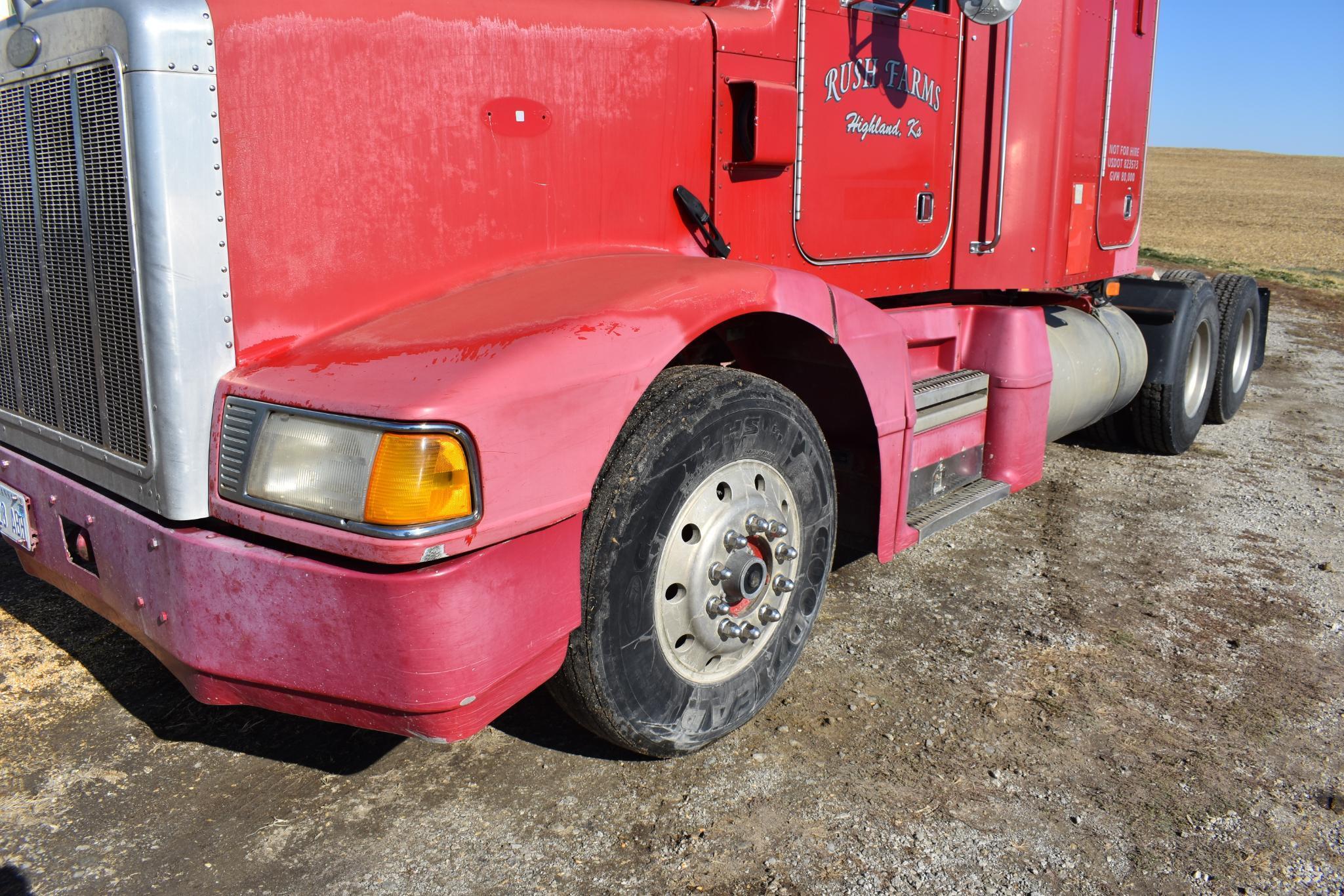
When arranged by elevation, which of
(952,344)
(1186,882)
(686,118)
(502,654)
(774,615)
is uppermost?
(686,118)

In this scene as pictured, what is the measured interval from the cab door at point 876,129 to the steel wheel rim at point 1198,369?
9.98ft

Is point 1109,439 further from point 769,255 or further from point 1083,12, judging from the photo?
point 769,255

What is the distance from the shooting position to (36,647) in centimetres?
365

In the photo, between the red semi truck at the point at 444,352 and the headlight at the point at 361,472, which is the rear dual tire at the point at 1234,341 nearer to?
the red semi truck at the point at 444,352

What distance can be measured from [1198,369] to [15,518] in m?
6.63

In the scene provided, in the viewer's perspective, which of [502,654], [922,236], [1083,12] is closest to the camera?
[502,654]

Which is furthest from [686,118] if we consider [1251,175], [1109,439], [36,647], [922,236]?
[1251,175]

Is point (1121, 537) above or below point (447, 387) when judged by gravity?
below

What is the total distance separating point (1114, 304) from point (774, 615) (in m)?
4.32

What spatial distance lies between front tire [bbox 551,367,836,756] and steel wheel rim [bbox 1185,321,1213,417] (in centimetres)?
451

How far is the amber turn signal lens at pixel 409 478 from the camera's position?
2.10 m

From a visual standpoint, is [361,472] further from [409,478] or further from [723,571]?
[723,571]

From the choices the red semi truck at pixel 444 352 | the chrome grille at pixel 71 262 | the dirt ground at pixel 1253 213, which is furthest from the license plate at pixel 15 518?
the dirt ground at pixel 1253 213

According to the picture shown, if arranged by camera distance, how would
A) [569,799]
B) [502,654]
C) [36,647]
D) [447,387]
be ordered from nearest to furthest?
[447,387], [502,654], [569,799], [36,647]
